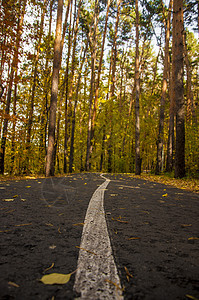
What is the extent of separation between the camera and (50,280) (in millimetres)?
988

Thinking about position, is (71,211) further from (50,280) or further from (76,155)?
(76,155)

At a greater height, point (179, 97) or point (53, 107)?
point (179, 97)

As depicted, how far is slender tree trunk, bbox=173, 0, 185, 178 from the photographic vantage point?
33.4 feet

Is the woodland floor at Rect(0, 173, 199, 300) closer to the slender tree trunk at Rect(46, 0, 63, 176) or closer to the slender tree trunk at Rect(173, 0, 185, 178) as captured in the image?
the slender tree trunk at Rect(46, 0, 63, 176)

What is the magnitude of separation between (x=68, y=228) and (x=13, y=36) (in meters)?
8.62

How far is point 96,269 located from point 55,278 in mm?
227

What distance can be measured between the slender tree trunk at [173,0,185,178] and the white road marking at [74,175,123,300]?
9278 millimetres

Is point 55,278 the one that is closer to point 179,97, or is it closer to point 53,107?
point 53,107

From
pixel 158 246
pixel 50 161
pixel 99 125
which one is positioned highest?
pixel 99 125

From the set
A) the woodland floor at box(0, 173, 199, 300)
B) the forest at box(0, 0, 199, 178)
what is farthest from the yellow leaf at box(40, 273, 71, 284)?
the forest at box(0, 0, 199, 178)

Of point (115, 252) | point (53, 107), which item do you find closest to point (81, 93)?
point (53, 107)

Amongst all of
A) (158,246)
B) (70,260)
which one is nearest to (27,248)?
(70,260)

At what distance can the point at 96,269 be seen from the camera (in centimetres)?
111

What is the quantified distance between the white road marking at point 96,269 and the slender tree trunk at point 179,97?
30.4 feet
